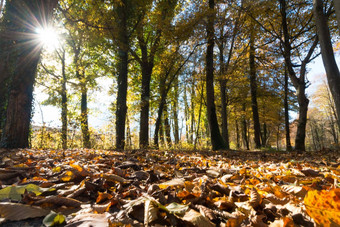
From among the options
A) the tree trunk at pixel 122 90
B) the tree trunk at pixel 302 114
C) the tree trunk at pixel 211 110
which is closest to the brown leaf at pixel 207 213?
the tree trunk at pixel 211 110

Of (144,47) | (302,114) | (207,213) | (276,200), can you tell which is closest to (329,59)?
(302,114)

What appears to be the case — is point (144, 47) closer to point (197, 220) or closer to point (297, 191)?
point (297, 191)

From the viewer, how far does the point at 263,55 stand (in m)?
10.2

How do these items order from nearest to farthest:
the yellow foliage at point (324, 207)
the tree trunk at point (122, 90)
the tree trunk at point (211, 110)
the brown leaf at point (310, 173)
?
1. the yellow foliage at point (324, 207)
2. the brown leaf at point (310, 173)
3. the tree trunk at point (211, 110)
4. the tree trunk at point (122, 90)

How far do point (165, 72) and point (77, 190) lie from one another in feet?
40.5

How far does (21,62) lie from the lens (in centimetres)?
503

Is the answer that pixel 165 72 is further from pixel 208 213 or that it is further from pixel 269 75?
pixel 208 213

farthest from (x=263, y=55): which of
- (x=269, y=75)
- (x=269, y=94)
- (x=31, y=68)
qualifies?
(x=31, y=68)

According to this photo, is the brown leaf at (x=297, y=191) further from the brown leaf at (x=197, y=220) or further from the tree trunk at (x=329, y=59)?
the tree trunk at (x=329, y=59)

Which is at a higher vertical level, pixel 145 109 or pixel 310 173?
pixel 145 109

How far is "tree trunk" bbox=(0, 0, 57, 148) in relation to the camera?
16.0ft

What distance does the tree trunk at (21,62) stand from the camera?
16.0ft

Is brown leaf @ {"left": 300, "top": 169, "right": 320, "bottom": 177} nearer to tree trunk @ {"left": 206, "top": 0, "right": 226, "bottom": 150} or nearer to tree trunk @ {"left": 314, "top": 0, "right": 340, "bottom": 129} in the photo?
tree trunk @ {"left": 314, "top": 0, "right": 340, "bottom": 129}

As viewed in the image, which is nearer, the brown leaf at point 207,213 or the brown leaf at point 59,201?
the brown leaf at point 207,213
